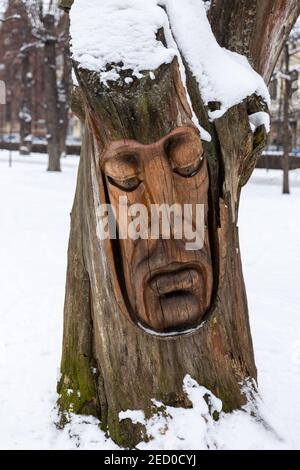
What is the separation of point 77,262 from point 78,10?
1.27 meters

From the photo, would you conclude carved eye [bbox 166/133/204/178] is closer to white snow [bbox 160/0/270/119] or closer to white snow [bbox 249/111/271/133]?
white snow [bbox 160/0/270/119]

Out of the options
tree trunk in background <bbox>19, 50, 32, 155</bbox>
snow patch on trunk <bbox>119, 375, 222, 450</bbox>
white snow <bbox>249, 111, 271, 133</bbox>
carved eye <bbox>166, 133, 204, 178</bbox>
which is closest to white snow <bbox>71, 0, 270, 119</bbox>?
white snow <bbox>249, 111, 271, 133</bbox>

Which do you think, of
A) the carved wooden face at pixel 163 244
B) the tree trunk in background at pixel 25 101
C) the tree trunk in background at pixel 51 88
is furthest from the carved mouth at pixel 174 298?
the tree trunk in background at pixel 25 101

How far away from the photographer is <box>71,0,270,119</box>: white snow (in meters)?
2.13

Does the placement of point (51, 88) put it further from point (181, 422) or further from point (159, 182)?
point (181, 422)

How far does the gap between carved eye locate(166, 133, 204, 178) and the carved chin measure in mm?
454

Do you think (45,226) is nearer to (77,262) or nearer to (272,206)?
(272,206)

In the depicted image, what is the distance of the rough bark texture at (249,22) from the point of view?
8.27 ft

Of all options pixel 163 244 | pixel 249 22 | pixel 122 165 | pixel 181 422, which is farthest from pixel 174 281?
pixel 249 22

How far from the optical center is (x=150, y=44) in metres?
2.14

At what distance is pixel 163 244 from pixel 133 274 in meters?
0.19

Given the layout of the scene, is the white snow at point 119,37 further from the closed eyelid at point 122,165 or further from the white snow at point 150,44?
the closed eyelid at point 122,165

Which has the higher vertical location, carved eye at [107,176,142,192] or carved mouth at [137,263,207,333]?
carved eye at [107,176,142,192]
